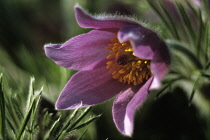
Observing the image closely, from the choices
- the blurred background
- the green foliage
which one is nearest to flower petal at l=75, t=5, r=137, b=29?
the blurred background

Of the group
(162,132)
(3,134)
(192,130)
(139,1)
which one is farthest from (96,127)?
(139,1)

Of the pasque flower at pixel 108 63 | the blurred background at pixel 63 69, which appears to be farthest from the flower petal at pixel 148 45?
the blurred background at pixel 63 69

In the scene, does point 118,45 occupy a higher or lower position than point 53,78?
higher

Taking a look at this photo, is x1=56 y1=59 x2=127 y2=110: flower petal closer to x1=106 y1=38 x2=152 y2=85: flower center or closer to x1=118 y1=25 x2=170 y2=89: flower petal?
x1=106 y1=38 x2=152 y2=85: flower center

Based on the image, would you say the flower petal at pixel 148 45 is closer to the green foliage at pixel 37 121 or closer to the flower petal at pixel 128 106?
the flower petal at pixel 128 106

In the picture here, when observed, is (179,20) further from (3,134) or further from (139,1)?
(3,134)

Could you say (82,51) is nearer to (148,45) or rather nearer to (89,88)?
(89,88)

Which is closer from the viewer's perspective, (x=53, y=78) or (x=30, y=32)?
(x=53, y=78)
